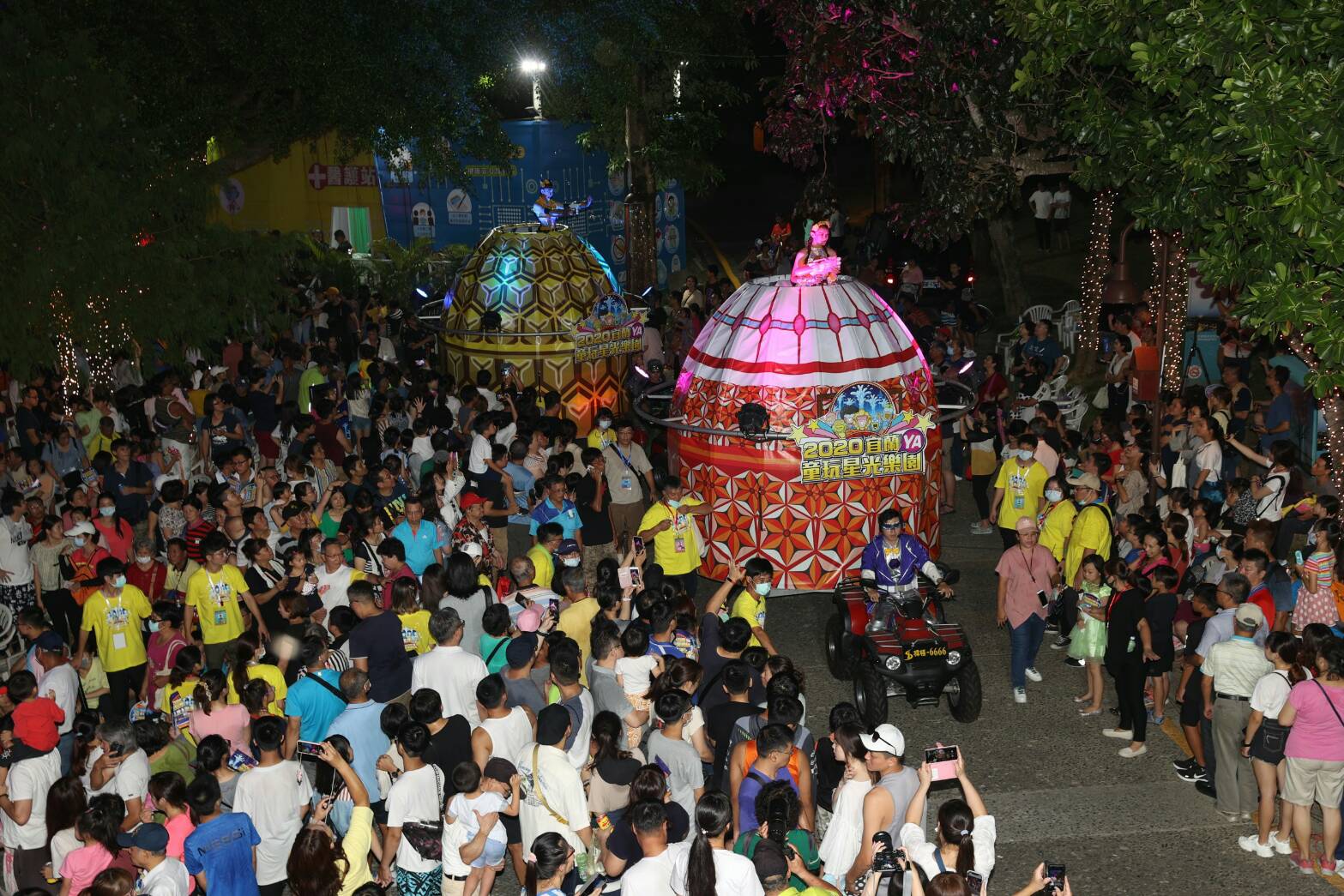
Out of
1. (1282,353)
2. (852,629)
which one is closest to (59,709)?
(852,629)

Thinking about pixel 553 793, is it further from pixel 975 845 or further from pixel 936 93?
pixel 936 93

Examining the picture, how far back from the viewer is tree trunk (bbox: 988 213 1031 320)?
2422cm

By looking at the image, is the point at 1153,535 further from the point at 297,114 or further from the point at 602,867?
the point at 297,114

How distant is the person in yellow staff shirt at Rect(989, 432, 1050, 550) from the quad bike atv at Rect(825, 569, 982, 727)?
2203 mm

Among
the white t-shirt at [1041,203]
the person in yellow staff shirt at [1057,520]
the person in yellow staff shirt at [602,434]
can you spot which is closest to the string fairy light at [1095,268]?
the person in yellow staff shirt at [1057,520]

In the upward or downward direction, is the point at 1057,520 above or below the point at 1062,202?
below

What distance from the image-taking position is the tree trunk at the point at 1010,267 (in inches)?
953

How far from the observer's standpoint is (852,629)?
11133 millimetres

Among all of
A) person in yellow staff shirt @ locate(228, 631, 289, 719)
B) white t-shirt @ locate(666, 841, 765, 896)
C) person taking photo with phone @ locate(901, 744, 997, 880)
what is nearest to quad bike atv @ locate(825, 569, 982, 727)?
person taking photo with phone @ locate(901, 744, 997, 880)

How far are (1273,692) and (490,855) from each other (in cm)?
477

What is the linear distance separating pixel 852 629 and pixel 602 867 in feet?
12.9

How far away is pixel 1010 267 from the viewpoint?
24.5 metres

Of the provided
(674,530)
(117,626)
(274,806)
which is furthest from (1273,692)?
(117,626)

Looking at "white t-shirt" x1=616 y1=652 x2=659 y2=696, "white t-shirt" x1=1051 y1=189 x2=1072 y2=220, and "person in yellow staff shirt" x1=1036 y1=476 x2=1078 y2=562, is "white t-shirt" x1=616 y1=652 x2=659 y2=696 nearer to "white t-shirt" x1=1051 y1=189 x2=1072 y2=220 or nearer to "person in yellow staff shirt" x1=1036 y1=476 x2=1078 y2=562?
"person in yellow staff shirt" x1=1036 y1=476 x2=1078 y2=562
